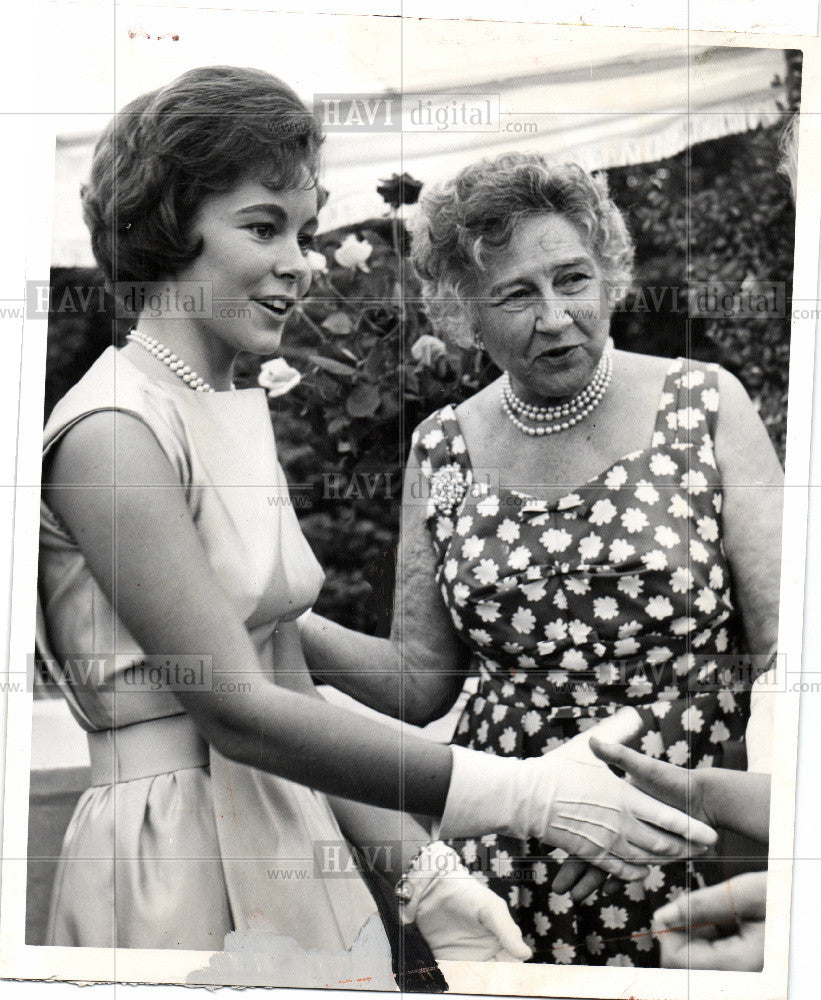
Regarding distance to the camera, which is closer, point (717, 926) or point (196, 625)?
point (196, 625)

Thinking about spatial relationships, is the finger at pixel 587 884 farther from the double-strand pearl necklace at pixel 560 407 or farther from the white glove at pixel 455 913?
the double-strand pearl necklace at pixel 560 407

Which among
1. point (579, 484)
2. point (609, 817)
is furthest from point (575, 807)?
point (579, 484)

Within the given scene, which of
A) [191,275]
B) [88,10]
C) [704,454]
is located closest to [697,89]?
[704,454]

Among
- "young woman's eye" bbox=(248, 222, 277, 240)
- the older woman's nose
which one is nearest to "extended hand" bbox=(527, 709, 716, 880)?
the older woman's nose

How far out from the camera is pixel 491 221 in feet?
8.36

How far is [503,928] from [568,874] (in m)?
0.21

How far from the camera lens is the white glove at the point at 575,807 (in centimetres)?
254

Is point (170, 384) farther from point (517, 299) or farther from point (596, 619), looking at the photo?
point (596, 619)

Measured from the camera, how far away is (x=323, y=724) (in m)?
2.52

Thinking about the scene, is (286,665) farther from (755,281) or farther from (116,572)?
(755,281)

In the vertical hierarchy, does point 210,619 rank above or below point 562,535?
below

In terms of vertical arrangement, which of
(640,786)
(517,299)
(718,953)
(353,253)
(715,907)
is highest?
(353,253)

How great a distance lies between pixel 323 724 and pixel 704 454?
114cm

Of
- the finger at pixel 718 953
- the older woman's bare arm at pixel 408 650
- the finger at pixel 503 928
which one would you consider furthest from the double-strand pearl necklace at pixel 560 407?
A: the finger at pixel 718 953
